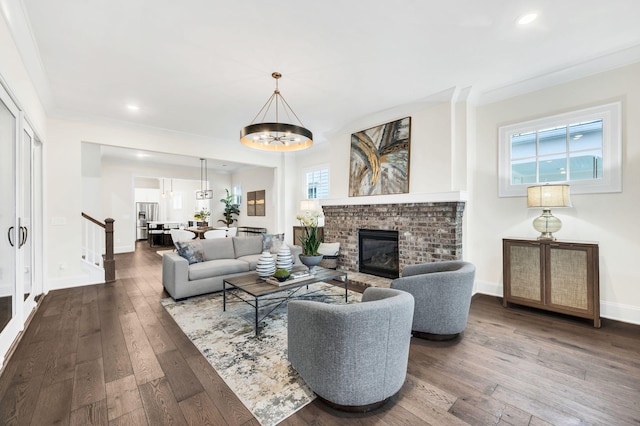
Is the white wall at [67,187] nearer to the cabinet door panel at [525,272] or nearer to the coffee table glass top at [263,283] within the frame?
the coffee table glass top at [263,283]

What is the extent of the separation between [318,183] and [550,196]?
4.80 m

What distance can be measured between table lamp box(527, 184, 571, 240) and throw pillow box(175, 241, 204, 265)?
4.57 metres

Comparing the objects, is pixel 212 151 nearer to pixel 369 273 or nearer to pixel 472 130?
pixel 369 273

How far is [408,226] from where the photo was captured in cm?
451

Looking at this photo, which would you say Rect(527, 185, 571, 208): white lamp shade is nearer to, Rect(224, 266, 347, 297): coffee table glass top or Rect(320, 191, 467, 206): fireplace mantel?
Rect(320, 191, 467, 206): fireplace mantel

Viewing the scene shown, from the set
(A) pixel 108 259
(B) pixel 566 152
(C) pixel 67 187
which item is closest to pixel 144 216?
(A) pixel 108 259

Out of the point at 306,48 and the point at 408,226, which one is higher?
the point at 306,48

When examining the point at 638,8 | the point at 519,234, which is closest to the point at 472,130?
the point at 519,234

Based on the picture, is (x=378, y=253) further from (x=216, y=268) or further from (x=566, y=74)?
(x=566, y=74)

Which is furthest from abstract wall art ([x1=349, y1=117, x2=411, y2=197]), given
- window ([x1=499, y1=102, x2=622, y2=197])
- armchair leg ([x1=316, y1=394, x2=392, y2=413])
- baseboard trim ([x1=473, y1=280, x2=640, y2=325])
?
armchair leg ([x1=316, y1=394, x2=392, y2=413])

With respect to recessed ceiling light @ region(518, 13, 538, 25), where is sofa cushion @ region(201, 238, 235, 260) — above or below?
below

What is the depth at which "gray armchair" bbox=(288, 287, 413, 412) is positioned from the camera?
164cm

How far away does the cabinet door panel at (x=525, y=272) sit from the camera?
3.41m

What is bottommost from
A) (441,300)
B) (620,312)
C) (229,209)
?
(620,312)
